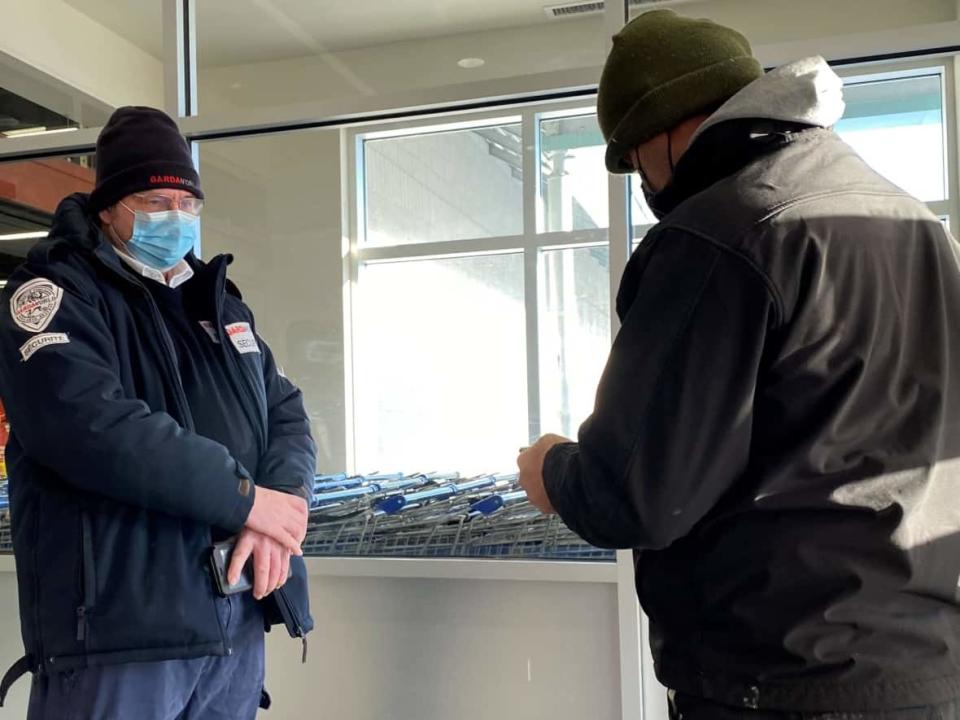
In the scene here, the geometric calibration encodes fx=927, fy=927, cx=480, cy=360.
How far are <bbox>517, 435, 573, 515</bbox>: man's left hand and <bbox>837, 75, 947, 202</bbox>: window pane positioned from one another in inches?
58.1

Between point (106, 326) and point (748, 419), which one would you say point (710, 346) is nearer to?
point (748, 419)

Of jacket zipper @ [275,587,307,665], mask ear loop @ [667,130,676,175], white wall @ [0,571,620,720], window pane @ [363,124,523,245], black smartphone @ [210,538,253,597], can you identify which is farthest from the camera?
window pane @ [363,124,523,245]

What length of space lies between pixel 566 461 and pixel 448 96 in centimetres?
162

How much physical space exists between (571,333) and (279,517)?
1268 mm

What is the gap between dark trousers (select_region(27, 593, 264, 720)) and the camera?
146 centimetres

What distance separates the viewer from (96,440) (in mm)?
1440

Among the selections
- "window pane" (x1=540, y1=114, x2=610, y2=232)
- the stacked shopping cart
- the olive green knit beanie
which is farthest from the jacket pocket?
"window pane" (x1=540, y1=114, x2=610, y2=232)

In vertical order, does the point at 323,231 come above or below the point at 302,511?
above

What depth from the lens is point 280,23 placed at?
2900 millimetres

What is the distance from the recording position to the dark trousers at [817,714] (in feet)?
3.09

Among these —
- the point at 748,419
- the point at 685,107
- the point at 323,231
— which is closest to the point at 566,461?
the point at 748,419

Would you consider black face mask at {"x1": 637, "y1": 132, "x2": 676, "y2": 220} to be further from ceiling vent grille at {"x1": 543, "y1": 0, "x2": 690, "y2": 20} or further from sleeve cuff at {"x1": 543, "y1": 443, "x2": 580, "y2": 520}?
ceiling vent grille at {"x1": 543, "y1": 0, "x2": 690, "y2": 20}

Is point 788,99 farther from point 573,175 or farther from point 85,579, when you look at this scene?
point 573,175

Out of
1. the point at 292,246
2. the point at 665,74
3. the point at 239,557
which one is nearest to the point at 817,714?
the point at 665,74
